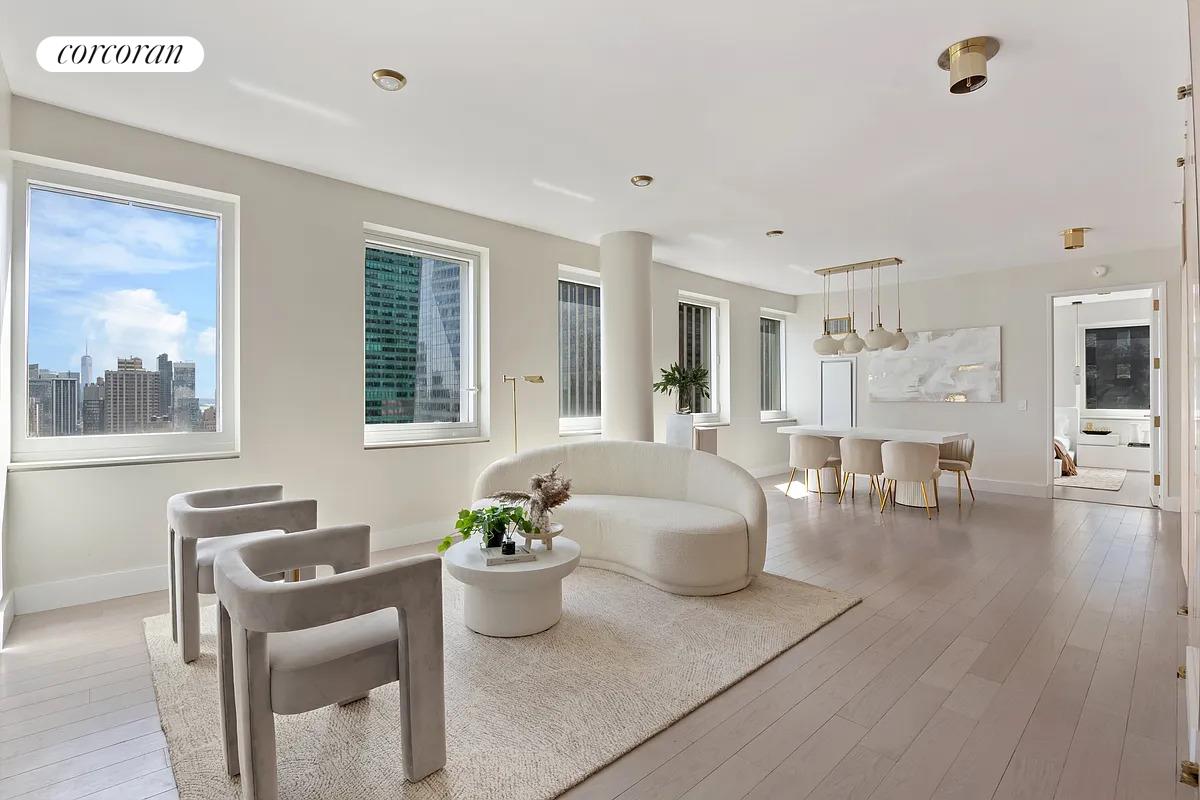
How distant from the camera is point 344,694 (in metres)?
1.77

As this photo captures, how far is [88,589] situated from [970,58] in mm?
5377

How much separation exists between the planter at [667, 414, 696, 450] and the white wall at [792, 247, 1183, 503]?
11.9 feet

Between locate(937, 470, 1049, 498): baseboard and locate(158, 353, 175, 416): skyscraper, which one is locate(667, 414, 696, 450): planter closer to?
locate(937, 470, 1049, 498): baseboard

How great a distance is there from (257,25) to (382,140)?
1.16m

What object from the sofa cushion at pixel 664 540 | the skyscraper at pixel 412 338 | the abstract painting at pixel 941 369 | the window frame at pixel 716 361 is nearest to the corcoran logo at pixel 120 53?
the skyscraper at pixel 412 338

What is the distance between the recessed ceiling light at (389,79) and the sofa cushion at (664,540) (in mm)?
2742

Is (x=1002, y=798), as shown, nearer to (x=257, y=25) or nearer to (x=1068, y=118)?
(x=1068, y=118)

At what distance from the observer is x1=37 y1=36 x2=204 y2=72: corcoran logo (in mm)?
2738

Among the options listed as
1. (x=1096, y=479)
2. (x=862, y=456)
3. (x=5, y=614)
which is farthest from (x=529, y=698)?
(x=1096, y=479)

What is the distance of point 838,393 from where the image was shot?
28.8 ft

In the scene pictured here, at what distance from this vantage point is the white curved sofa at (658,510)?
348 centimetres

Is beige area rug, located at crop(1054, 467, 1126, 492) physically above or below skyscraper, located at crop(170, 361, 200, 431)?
below

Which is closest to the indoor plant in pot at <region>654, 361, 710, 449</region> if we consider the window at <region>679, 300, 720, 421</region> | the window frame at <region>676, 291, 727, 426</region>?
the window at <region>679, 300, 720, 421</region>

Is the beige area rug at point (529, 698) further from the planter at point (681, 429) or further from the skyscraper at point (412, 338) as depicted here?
the planter at point (681, 429)
